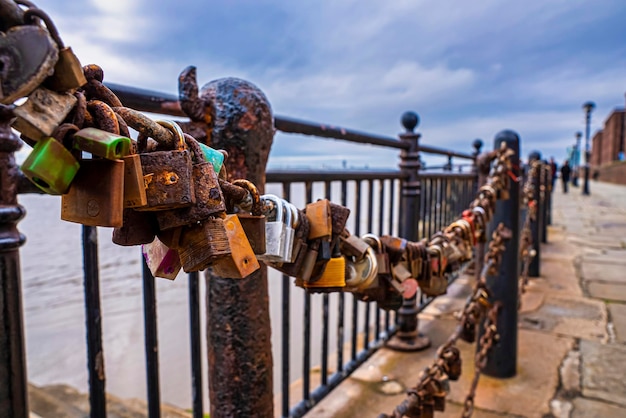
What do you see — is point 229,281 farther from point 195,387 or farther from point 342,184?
point 342,184

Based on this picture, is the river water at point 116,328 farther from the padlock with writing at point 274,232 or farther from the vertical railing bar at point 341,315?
the padlock with writing at point 274,232

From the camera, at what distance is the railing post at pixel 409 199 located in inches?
102

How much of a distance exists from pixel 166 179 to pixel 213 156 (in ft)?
0.34

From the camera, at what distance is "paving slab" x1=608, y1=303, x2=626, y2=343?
9.68 feet

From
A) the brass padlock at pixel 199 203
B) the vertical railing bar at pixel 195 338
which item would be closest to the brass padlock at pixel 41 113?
the brass padlock at pixel 199 203

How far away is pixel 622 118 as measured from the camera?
38.8 metres

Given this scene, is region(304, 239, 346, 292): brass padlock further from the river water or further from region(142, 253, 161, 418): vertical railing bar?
the river water

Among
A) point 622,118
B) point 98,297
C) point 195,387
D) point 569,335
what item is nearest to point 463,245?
point 195,387

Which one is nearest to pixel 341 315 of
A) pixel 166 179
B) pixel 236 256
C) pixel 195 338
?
pixel 195 338

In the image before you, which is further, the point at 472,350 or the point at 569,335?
the point at 569,335

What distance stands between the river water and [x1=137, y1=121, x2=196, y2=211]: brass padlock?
5.42ft

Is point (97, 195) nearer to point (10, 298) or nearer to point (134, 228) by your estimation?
point (134, 228)

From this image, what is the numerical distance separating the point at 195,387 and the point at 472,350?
2111 millimetres

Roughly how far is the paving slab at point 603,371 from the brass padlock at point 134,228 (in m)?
2.42
